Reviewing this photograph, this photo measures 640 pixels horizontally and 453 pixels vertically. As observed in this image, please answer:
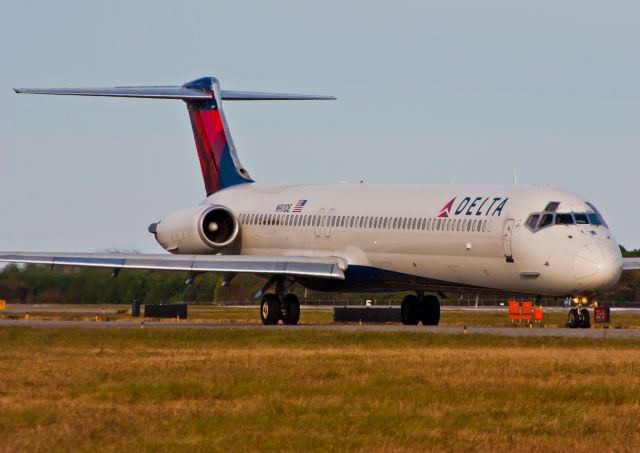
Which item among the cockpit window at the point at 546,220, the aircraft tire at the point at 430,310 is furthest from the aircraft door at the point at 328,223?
the cockpit window at the point at 546,220

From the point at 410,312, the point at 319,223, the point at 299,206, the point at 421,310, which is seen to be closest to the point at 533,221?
the point at 421,310

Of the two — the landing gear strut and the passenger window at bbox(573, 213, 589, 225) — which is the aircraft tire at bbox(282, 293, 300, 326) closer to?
the landing gear strut

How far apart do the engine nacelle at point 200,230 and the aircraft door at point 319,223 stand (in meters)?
3.69

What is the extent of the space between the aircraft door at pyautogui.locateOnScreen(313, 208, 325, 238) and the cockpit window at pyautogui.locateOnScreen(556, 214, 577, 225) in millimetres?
8292

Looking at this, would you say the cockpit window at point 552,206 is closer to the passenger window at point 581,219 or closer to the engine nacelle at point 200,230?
the passenger window at point 581,219

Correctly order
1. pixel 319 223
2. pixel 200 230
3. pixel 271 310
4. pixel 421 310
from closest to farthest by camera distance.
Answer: pixel 271 310, pixel 421 310, pixel 319 223, pixel 200 230

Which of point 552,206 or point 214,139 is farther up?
point 214,139

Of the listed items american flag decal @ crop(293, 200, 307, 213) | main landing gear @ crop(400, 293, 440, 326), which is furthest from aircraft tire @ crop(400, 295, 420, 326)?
american flag decal @ crop(293, 200, 307, 213)

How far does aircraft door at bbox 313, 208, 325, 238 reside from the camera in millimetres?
38750

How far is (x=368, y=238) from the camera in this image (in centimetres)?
3675

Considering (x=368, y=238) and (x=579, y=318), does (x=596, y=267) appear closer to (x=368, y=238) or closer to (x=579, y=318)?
(x=579, y=318)

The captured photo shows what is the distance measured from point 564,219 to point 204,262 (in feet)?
30.8

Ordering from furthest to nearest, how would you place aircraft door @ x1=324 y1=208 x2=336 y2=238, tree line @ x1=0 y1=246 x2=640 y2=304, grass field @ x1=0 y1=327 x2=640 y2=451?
1. tree line @ x1=0 y1=246 x2=640 y2=304
2. aircraft door @ x1=324 y1=208 x2=336 y2=238
3. grass field @ x1=0 y1=327 x2=640 y2=451

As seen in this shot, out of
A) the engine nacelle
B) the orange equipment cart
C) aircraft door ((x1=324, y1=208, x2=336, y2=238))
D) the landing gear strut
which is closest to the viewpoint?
the landing gear strut
